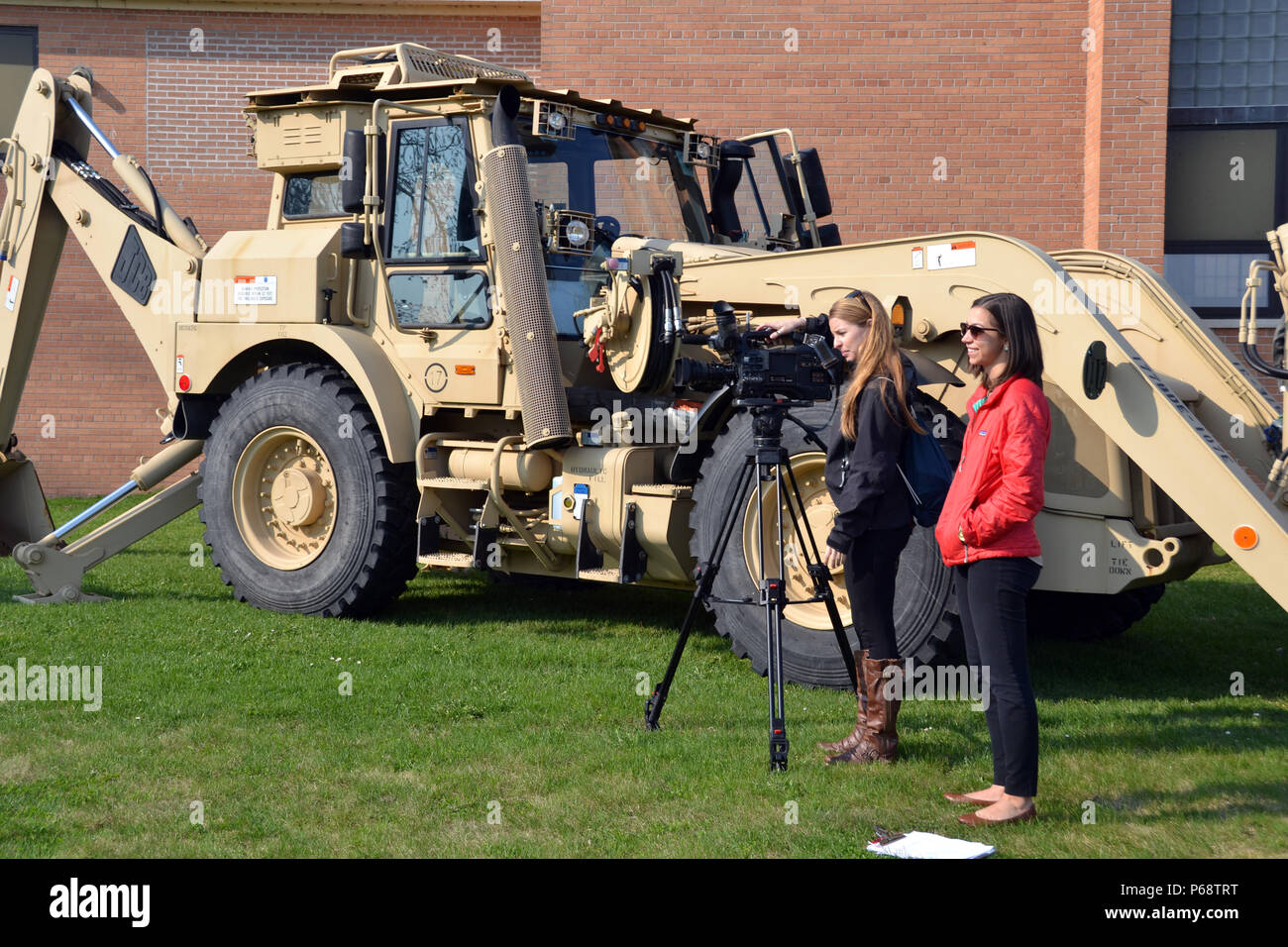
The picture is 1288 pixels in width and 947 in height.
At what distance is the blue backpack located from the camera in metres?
5.16

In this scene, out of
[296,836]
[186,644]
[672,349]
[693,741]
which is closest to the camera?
[296,836]

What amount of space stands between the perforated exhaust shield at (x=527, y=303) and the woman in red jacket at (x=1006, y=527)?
2979 millimetres

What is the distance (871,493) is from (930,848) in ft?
4.56

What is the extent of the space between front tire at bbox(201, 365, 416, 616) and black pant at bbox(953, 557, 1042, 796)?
166 inches

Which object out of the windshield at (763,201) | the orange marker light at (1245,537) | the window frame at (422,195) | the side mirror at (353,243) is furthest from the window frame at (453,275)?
the orange marker light at (1245,537)

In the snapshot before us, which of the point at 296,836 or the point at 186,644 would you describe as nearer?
the point at 296,836

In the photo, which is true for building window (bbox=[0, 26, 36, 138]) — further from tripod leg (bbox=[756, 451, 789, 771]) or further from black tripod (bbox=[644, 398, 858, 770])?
tripod leg (bbox=[756, 451, 789, 771])

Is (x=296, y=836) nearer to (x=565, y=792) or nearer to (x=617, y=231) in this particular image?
(x=565, y=792)

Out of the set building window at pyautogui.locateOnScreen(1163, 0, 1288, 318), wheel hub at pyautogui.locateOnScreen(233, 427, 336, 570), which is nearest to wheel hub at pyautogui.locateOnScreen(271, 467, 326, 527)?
wheel hub at pyautogui.locateOnScreen(233, 427, 336, 570)

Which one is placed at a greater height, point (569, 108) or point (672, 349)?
point (569, 108)

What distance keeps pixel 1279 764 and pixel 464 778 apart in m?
3.21

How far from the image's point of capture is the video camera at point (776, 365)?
534 centimetres

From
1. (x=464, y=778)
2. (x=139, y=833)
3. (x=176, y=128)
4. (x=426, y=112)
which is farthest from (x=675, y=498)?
(x=176, y=128)

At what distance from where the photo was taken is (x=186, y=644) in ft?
24.3
